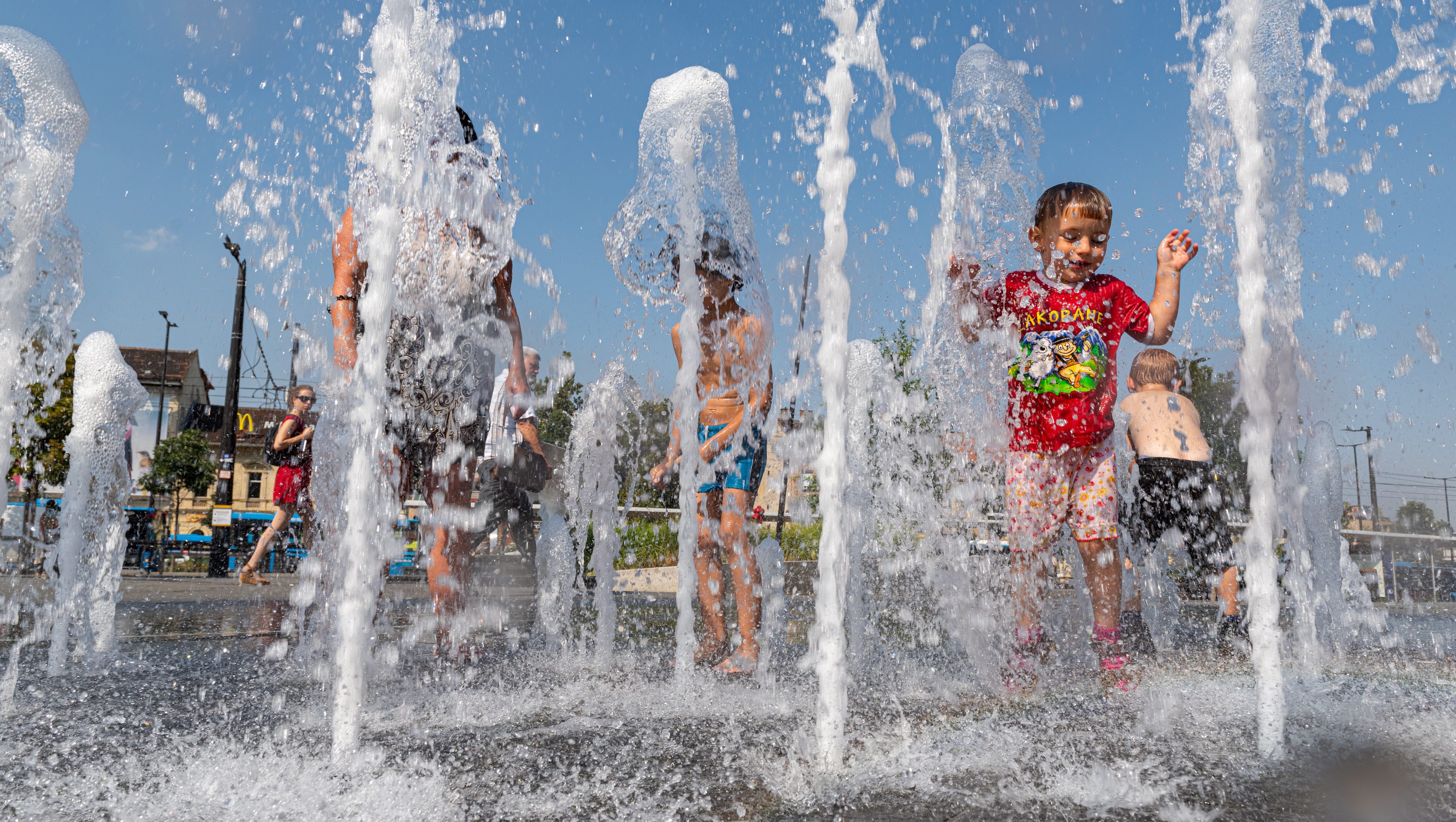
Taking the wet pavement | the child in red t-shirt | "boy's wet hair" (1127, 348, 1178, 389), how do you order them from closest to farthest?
1. the wet pavement
2. the child in red t-shirt
3. "boy's wet hair" (1127, 348, 1178, 389)

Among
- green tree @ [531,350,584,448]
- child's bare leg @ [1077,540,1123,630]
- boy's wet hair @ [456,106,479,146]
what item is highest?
green tree @ [531,350,584,448]

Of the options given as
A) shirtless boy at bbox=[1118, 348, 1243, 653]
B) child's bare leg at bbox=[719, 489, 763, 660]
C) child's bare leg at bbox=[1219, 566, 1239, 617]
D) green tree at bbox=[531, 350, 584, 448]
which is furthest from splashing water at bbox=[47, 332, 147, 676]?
green tree at bbox=[531, 350, 584, 448]

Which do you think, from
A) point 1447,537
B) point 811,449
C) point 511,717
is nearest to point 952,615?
point 811,449

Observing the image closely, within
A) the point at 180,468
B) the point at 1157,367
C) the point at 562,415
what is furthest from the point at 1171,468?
the point at 180,468

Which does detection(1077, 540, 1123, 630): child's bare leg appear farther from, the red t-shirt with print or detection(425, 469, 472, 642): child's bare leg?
detection(425, 469, 472, 642): child's bare leg

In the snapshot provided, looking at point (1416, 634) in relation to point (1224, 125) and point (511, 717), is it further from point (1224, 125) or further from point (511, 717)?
point (511, 717)

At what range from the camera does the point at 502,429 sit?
520cm

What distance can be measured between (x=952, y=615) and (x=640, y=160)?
2561mm

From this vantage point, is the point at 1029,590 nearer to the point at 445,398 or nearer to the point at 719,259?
the point at 719,259

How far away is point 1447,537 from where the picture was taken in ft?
30.5

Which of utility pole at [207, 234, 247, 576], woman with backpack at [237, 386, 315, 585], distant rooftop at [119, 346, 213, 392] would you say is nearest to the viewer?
woman with backpack at [237, 386, 315, 585]

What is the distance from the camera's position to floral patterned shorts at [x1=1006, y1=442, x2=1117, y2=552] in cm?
310

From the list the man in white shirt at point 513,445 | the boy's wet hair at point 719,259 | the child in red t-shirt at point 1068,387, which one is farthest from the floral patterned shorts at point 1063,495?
the man in white shirt at point 513,445

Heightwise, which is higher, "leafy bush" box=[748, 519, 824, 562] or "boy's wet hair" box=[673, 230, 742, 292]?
"boy's wet hair" box=[673, 230, 742, 292]
